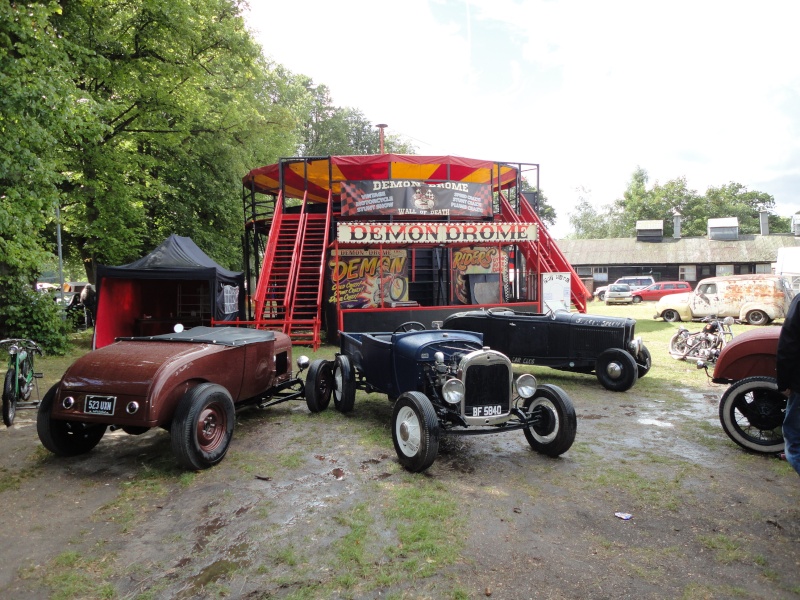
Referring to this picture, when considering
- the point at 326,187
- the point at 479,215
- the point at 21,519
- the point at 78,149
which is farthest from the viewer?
the point at 326,187

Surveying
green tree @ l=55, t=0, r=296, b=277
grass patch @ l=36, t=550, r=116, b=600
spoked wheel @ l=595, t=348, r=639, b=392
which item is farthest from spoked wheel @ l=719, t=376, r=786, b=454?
green tree @ l=55, t=0, r=296, b=277

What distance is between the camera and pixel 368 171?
18.3 metres

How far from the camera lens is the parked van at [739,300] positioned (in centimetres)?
1892

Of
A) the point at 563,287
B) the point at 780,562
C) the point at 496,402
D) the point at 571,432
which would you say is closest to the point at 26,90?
the point at 496,402

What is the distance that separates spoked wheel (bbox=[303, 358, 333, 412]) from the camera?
7.57 metres

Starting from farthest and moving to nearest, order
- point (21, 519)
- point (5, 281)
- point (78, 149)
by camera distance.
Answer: point (78, 149) < point (5, 281) < point (21, 519)

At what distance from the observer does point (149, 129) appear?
16781 mm

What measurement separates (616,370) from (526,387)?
397 centimetres

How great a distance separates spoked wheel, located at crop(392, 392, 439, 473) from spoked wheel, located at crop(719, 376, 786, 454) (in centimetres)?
322

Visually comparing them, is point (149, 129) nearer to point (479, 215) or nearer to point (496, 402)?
point (479, 215)

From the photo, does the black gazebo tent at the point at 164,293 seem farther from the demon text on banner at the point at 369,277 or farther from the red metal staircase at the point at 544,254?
the red metal staircase at the point at 544,254

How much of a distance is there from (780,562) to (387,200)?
46.4ft

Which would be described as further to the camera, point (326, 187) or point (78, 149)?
point (326, 187)

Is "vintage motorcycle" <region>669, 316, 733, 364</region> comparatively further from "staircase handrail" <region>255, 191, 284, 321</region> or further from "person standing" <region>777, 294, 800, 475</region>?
"staircase handrail" <region>255, 191, 284, 321</region>
